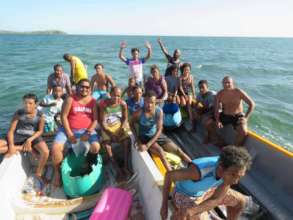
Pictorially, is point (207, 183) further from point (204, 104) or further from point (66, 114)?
point (204, 104)

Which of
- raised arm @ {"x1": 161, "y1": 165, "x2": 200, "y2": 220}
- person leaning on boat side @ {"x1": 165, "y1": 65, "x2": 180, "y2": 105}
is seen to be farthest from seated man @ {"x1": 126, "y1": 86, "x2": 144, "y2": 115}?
raised arm @ {"x1": 161, "y1": 165, "x2": 200, "y2": 220}

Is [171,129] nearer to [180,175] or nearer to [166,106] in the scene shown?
[166,106]

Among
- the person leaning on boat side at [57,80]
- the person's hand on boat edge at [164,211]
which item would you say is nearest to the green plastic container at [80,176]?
the person's hand on boat edge at [164,211]

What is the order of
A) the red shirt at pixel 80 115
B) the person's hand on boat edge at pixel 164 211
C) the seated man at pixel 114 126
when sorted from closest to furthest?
the person's hand on boat edge at pixel 164 211, the red shirt at pixel 80 115, the seated man at pixel 114 126

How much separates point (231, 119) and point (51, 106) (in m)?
3.51

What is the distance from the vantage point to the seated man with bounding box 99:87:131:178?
4453 millimetres

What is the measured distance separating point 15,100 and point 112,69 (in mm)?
8790

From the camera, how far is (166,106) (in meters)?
5.51

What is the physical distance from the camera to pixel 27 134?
13.6ft

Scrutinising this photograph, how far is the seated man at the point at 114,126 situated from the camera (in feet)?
14.6

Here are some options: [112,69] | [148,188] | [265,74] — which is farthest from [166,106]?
[265,74]

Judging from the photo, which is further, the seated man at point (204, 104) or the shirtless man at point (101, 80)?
the shirtless man at point (101, 80)

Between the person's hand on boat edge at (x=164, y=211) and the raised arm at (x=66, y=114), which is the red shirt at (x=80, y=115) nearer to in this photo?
the raised arm at (x=66, y=114)

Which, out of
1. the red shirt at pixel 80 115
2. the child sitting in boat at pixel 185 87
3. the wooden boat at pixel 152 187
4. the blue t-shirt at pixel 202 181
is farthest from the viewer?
the child sitting in boat at pixel 185 87
